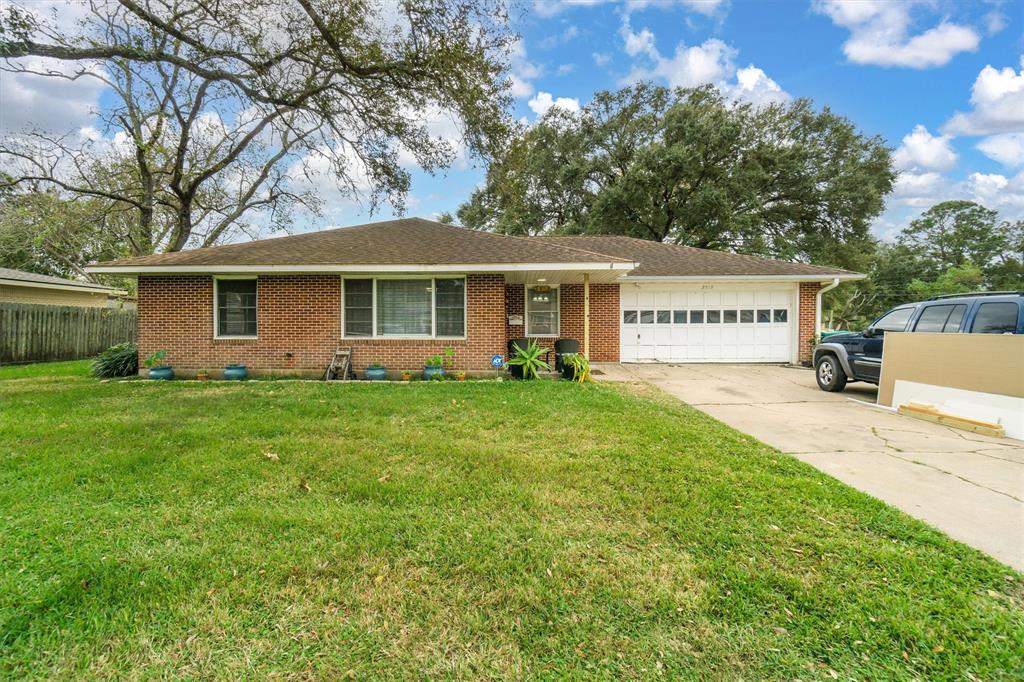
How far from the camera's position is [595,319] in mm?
12609

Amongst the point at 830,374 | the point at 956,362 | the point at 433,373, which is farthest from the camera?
the point at 433,373

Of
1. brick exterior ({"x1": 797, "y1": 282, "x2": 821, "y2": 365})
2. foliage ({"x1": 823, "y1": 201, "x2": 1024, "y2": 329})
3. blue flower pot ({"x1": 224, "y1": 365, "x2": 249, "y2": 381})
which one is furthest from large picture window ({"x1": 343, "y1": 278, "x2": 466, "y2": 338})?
foliage ({"x1": 823, "y1": 201, "x2": 1024, "y2": 329})

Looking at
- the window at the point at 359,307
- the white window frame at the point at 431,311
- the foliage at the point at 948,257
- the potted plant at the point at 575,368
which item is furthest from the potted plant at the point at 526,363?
the foliage at the point at 948,257

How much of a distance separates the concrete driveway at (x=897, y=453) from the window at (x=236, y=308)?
9366mm

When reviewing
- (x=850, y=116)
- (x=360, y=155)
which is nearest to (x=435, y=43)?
(x=360, y=155)

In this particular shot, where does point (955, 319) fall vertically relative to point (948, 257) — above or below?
below

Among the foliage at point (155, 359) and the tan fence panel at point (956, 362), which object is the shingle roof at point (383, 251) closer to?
the foliage at point (155, 359)

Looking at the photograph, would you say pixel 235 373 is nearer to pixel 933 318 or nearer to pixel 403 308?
pixel 403 308

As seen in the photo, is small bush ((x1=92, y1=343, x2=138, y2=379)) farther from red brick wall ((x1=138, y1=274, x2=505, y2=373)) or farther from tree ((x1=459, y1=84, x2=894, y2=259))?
tree ((x1=459, y1=84, x2=894, y2=259))

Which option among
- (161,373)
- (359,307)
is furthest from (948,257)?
(161,373)

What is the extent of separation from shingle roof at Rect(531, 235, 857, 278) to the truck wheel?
4183 millimetres

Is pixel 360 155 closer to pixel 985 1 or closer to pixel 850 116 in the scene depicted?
pixel 985 1

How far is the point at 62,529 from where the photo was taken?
2943 millimetres

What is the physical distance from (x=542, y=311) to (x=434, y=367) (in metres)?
4.33
